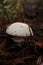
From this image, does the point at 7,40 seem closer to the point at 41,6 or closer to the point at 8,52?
the point at 8,52

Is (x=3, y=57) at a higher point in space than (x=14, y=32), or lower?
lower

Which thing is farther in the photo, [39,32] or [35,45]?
[39,32]

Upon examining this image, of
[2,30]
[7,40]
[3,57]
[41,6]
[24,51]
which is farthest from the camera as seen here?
[41,6]

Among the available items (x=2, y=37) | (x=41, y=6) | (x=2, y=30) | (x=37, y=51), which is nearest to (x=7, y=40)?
(x=2, y=37)

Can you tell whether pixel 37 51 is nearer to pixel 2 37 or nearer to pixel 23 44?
pixel 23 44

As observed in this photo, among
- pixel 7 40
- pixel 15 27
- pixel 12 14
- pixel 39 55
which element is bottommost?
pixel 39 55

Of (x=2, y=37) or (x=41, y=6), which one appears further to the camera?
(x=41, y=6)

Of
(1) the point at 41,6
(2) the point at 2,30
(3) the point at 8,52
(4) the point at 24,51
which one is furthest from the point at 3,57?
(1) the point at 41,6

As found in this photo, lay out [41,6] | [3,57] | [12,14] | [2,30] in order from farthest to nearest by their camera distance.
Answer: [41,6] → [12,14] → [2,30] → [3,57]

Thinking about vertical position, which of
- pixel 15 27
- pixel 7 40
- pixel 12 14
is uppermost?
pixel 12 14
